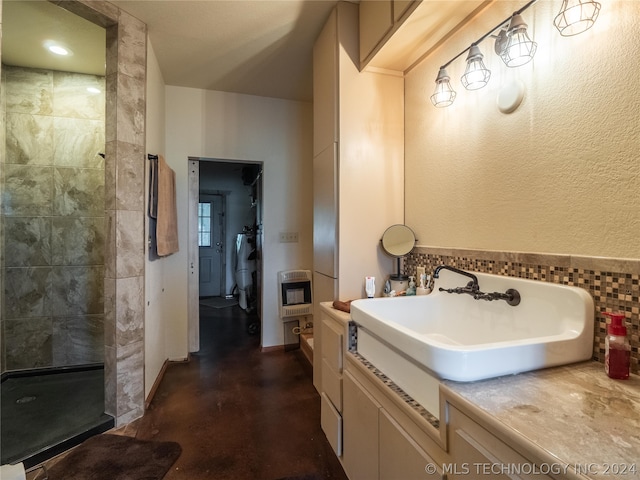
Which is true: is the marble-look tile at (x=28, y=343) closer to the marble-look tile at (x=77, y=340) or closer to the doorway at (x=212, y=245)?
the marble-look tile at (x=77, y=340)

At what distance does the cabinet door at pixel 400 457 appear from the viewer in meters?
0.77

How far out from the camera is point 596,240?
92 centimetres

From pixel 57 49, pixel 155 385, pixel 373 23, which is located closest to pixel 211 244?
pixel 155 385

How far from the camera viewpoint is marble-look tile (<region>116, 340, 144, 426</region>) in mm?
1856

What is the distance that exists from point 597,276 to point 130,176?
2.39 m

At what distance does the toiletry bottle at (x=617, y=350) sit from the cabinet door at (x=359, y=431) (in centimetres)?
68

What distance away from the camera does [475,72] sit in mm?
1255

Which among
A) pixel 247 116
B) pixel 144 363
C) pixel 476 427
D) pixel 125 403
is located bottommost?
pixel 125 403

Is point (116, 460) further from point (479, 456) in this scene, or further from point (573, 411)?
point (573, 411)

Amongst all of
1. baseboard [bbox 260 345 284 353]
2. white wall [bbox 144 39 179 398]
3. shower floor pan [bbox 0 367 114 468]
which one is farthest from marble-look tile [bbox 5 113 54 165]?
baseboard [bbox 260 345 284 353]

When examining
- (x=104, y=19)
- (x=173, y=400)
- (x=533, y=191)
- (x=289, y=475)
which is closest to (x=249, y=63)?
(x=104, y=19)

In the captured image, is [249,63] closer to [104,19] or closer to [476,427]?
[104,19]

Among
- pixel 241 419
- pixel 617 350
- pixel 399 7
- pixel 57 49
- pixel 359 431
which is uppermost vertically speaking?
pixel 57 49

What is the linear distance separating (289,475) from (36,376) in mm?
2367
